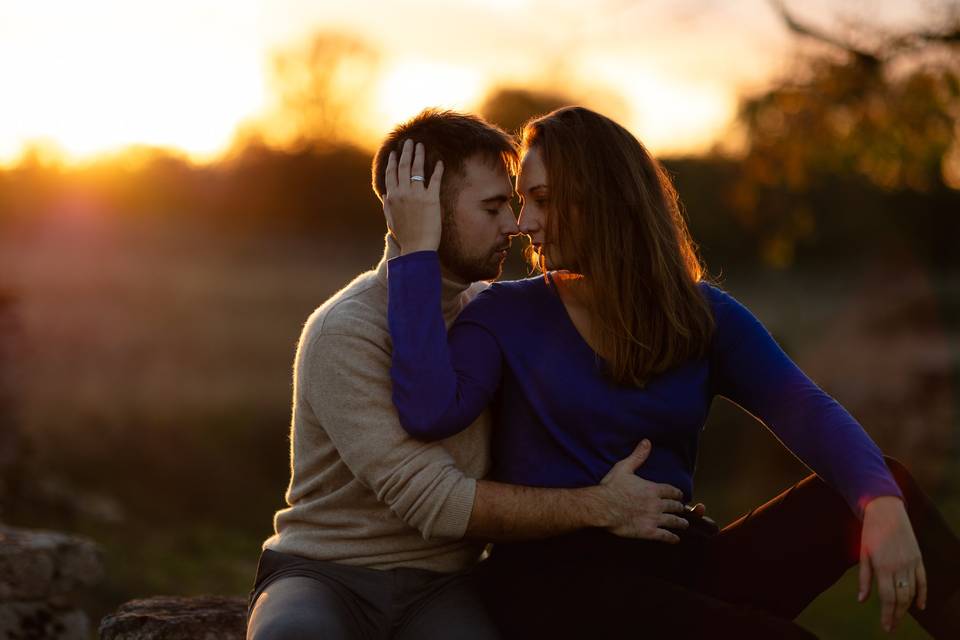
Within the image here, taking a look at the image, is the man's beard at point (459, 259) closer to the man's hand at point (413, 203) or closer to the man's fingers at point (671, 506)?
the man's hand at point (413, 203)

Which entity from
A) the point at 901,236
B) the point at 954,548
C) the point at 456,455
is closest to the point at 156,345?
the point at 456,455

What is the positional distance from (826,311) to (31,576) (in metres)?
12.9

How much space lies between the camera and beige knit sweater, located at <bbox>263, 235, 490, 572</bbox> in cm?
269

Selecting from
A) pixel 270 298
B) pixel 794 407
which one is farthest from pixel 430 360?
pixel 270 298

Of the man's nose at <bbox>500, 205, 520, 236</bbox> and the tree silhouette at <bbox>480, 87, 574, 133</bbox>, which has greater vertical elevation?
the tree silhouette at <bbox>480, 87, 574, 133</bbox>

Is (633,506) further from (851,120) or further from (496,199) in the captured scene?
(851,120)

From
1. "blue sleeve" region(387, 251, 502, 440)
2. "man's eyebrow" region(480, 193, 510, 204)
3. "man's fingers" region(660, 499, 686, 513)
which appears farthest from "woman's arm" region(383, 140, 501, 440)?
"man's fingers" region(660, 499, 686, 513)

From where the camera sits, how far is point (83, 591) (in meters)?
5.85

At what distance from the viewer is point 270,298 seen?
1197 cm

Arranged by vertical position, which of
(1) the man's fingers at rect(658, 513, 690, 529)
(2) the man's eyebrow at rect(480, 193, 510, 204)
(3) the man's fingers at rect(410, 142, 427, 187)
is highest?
(3) the man's fingers at rect(410, 142, 427, 187)

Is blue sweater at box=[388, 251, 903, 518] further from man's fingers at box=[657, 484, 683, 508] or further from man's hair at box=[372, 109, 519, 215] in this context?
man's hair at box=[372, 109, 519, 215]

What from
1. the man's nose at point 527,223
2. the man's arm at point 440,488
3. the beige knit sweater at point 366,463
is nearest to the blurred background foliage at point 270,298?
the beige knit sweater at point 366,463

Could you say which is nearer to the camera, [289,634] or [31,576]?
[289,634]

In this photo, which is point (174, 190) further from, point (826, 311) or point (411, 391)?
point (411, 391)
